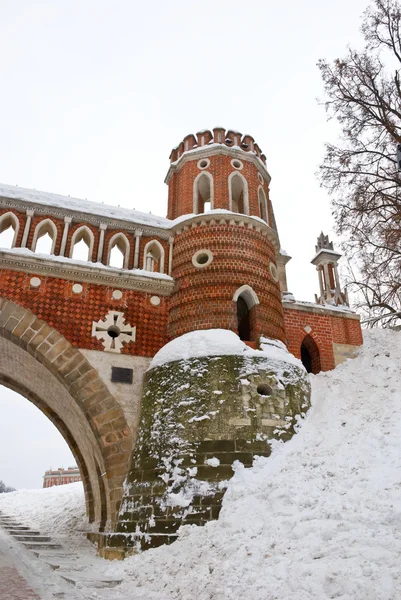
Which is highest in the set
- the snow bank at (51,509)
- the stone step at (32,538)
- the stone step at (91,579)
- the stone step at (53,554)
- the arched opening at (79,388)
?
the arched opening at (79,388)

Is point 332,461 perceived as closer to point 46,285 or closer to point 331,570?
point 331,570

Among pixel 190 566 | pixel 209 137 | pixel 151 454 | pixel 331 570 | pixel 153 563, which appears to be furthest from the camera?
pixel 209 137

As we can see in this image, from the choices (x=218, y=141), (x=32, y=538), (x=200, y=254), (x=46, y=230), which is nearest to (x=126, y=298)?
(x=200, y=254)

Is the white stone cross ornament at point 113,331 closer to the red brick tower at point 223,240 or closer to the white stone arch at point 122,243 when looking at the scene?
the red brick tower at point 223,240

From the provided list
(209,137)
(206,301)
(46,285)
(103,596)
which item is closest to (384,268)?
(206,301)

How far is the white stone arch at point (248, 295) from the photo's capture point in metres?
11.9

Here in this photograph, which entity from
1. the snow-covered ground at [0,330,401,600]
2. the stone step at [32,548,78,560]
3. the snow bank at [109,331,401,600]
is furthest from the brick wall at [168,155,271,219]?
the stone step at [32,548,78,560]

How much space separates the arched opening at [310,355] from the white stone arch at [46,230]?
7818 mm

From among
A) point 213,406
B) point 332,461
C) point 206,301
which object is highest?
point 206,301

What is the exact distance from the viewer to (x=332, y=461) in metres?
7.90

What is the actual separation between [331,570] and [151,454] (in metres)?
5.10

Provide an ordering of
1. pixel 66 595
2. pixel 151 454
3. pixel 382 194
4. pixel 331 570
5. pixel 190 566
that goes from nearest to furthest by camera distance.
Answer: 1. pixel 331 570
2. pixel 66 595
3. pixel 190 566
4. pixel 151 454
5. pixel 382 194

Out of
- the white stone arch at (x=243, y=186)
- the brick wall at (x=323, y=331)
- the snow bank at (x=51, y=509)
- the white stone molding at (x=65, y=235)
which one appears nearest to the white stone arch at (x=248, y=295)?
the brick wall at (x=323, y=331)

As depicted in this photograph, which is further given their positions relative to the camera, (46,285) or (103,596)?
(46,285)
